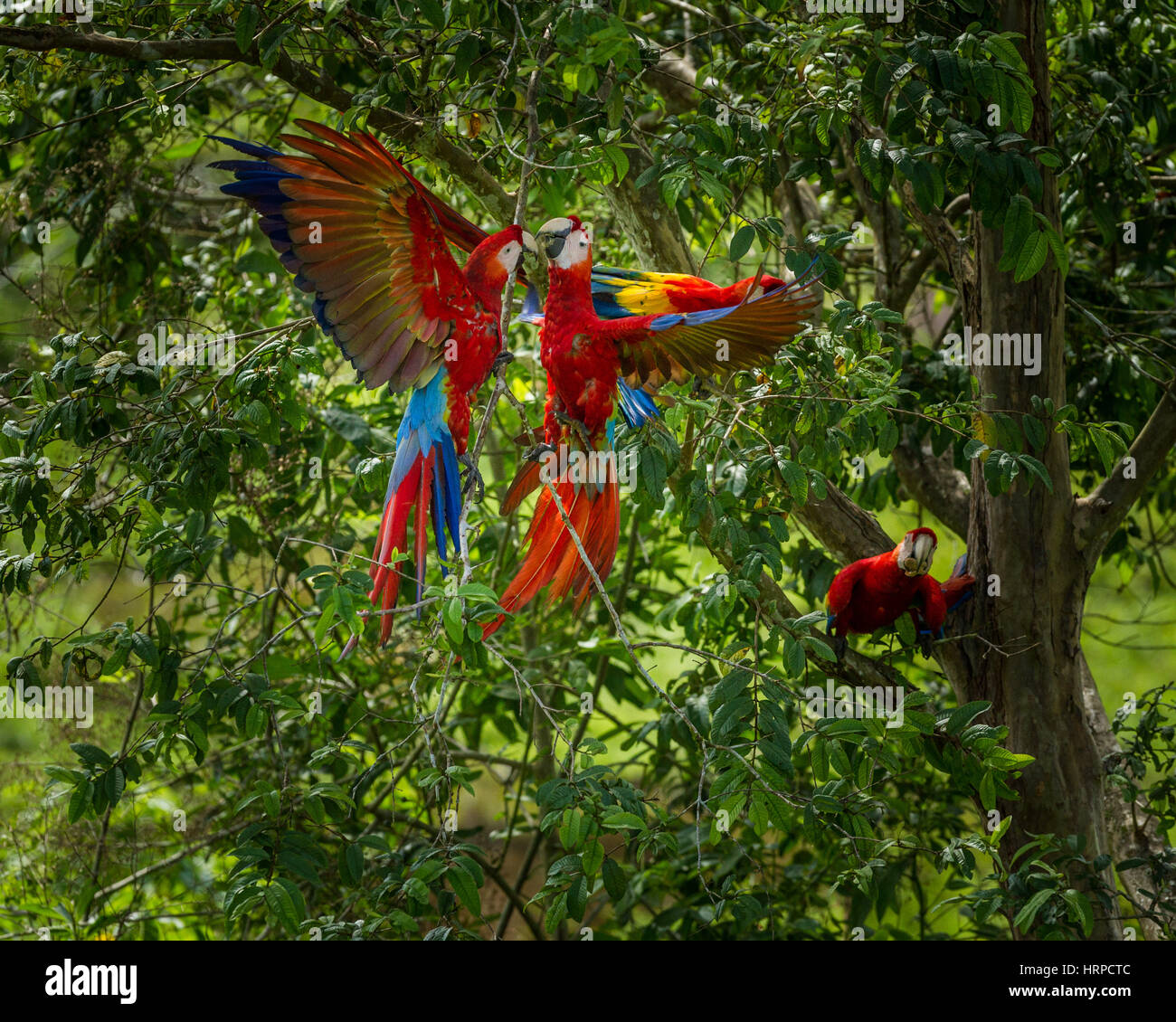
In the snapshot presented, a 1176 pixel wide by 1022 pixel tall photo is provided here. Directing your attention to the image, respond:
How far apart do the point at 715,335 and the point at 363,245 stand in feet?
1.75

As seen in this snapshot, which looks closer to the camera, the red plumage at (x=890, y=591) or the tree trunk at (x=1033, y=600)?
the red plumage at (x=890, y=591)

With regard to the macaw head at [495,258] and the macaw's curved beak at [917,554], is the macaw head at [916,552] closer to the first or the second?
the macaw's curved beak at [917,554]

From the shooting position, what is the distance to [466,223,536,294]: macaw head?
1.66m

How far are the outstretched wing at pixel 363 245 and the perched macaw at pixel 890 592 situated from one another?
0.85m

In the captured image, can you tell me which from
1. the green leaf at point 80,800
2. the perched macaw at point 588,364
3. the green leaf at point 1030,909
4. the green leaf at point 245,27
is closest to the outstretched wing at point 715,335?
the perched macaw at point 588,364

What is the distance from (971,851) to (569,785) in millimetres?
639

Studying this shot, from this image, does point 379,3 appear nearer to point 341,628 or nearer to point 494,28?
point 494,28

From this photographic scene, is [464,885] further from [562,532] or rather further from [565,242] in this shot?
[565,242]

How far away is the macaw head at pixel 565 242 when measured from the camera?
169cm

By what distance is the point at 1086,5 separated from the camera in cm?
245

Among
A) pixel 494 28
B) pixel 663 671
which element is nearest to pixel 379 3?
pixel 494 28

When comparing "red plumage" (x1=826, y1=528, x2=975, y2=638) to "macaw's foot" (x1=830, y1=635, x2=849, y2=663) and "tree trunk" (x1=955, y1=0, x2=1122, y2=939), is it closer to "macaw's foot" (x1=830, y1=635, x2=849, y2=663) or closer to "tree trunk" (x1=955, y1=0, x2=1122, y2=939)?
"macaw's foot" (x1=830, y1=635, x2=849, y2=663)

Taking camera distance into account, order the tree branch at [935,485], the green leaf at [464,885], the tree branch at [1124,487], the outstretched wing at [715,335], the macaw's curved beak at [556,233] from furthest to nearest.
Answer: the tree branch at [935,485], the tree branch at [1124,487], the macaw's curved beak at [556,233], the outstretched wing at [715,335], the green leaf at [464,885]

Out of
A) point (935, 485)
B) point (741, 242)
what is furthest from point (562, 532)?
point (935, 485)
